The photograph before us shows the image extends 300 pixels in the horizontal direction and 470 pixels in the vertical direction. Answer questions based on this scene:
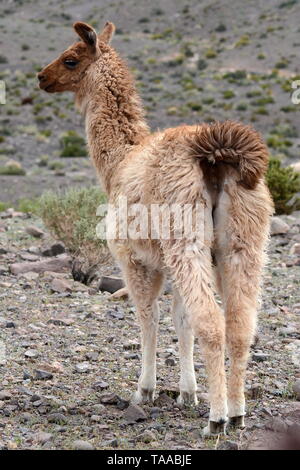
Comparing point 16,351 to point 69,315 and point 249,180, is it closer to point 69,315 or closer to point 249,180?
point 69,315

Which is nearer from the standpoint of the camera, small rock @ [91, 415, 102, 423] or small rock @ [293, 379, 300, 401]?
small rock @ [91, 415, 102, 423]

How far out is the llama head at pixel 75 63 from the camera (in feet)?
21.0

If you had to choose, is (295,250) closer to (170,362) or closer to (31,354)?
(170,362)

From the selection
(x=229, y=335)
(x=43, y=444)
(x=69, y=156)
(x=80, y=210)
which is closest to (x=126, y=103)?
(x=229, y=335)

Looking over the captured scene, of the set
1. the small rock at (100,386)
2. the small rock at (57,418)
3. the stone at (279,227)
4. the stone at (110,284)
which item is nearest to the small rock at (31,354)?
the small rock at (100,386)

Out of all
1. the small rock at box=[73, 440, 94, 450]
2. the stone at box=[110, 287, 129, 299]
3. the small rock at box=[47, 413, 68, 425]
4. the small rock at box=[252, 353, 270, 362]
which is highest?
the small rock at box=[73, 440, 94, 450]

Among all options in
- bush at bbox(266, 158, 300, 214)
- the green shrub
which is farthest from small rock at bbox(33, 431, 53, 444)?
the green shrub

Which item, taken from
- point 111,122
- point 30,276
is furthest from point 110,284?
point 111,122

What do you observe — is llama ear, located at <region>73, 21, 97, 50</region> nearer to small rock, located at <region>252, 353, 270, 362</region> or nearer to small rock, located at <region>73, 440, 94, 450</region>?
small rock, located at <region>252, 353, 270, 362</region>

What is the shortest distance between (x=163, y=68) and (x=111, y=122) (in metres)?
46.2

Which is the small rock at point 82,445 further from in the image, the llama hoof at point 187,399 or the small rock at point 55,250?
the small rock at point 55,250

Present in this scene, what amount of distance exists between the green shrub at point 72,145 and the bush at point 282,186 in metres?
14.2

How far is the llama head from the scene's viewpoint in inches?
252

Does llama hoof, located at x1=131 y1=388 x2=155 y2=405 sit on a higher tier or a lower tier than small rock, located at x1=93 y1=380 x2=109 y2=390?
higher
